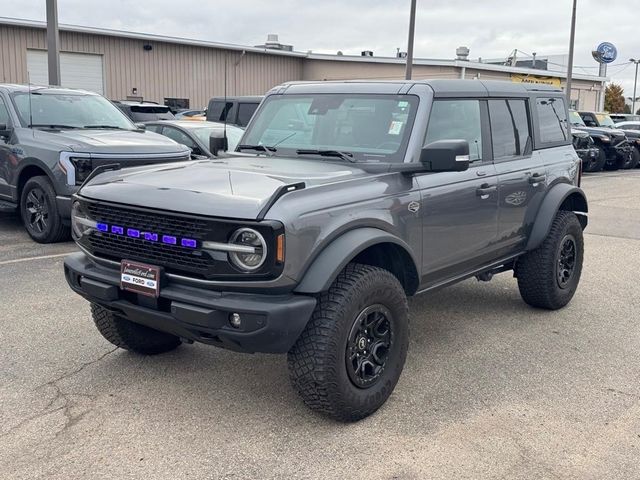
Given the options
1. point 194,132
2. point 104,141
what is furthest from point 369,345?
point 194,132

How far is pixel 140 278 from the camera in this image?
355 cm

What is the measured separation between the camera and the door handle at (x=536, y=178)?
536 cm

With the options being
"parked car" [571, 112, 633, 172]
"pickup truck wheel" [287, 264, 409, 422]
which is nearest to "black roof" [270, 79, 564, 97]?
"pickup truck wheel" [287, 264, 409, 422]

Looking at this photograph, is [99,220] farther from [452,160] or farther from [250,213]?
[452,160]

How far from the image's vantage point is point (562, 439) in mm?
3570

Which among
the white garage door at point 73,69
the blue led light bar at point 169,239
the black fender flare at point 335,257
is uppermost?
the white garage door at point 73,69

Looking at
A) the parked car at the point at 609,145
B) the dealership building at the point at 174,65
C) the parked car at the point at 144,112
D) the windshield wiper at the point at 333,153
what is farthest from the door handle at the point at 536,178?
the dealership building at the point at 174,65

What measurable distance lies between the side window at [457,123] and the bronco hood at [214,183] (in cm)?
71

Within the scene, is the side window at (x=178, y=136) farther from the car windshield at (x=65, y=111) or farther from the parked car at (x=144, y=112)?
the parked car at (x=144, y=112)

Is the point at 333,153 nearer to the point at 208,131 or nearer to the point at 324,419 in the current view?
the point at 324,419

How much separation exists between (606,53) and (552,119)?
4319 centimetres

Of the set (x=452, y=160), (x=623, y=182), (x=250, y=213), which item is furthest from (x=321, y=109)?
(x=623, y=182)

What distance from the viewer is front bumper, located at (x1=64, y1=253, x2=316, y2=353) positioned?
3.24 m

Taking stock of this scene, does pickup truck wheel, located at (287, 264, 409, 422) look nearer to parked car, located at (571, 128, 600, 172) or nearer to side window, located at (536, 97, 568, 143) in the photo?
side window, located at (536, 97, 568, 143)
